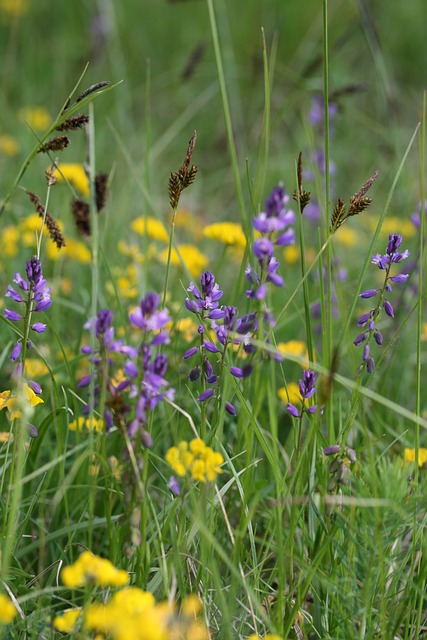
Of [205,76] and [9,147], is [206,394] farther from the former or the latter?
[205,76]

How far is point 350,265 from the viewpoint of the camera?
13.5 feet

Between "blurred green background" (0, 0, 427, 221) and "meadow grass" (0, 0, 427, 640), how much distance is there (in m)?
0.04

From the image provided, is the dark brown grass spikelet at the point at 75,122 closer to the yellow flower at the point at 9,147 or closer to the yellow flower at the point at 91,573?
the yellow flower at the point at 91,573

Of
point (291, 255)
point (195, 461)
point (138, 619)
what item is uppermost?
point (291, 255)

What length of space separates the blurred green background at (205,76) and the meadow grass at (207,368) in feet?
0.13

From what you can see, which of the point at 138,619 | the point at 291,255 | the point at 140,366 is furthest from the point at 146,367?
the point at 291,255

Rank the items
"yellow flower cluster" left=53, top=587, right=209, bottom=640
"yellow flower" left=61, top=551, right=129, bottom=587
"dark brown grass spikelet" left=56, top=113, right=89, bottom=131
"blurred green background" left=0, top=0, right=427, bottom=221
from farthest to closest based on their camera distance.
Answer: "blurred green background" left=0, top=0, right=427, bottom=221 → "dark brown grass spikelet" left=56, top=113, right=89, bottom=131 → "yellow flower" left=61, top=551, right=129, bottom=587 → "yellow flower cluster" left=53, top=587, right=209, bottom=640

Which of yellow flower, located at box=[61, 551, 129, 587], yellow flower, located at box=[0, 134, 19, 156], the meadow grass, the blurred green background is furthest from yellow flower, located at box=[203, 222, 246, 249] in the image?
yellow flower, located at box=[0, 134, 19, 156]

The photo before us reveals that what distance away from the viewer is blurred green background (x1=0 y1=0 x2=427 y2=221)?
5.07m

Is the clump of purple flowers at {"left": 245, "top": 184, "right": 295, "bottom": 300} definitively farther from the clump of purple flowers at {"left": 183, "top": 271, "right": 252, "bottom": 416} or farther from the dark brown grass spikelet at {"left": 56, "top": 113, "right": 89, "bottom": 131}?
the dark brown grass spikelet at {"left": 56, "top": 113, "right": 89, "bottom": 131}

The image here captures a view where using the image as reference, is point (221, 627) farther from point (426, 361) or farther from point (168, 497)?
point (426, 361)

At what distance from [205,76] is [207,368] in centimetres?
527

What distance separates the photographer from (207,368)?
1703mm

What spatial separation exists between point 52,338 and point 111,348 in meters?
1.43
